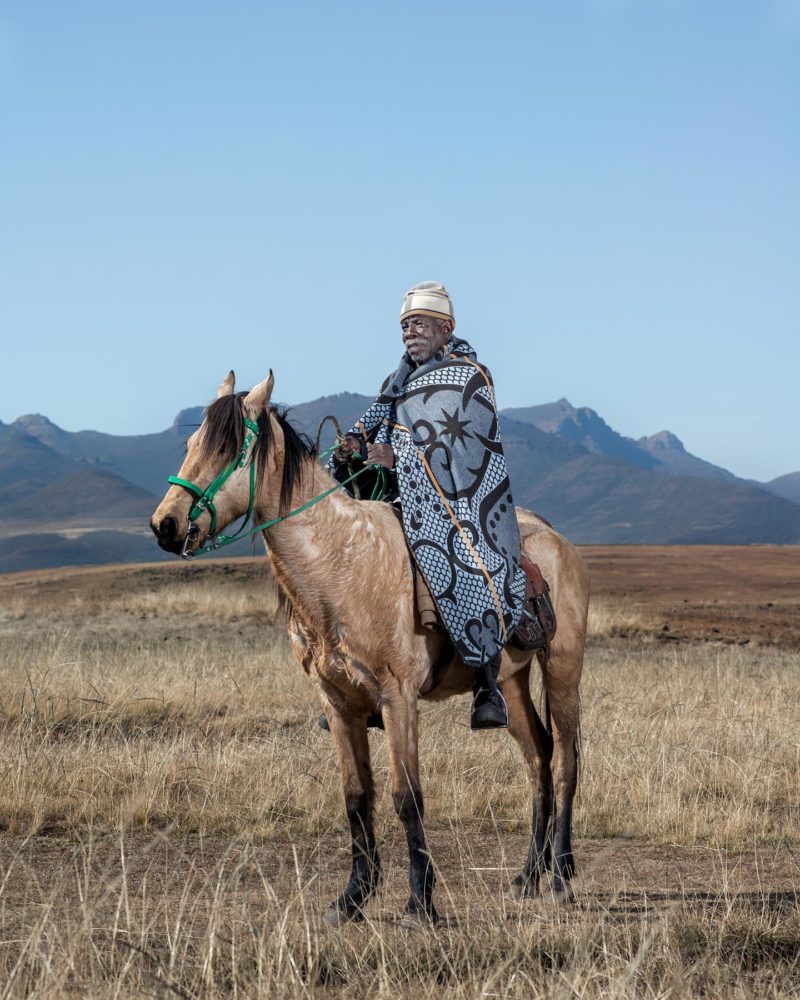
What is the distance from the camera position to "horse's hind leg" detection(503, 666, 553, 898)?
656 centimetres

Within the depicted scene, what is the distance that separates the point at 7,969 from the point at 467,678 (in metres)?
2.51

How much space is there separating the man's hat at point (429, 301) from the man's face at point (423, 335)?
0.11ft

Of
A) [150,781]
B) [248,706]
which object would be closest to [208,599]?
[248,706]

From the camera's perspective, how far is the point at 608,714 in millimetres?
10219

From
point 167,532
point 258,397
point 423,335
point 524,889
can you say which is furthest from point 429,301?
point 524,889

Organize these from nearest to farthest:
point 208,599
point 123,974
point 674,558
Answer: point 123,974
point 208,599
point 674,558

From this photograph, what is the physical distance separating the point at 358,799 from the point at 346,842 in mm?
1516

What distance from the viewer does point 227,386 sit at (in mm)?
5434

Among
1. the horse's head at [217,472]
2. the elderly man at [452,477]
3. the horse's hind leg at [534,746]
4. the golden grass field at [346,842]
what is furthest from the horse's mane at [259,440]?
the horse's hind leg at [534,746]

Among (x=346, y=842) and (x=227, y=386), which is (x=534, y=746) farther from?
(x=227, y=386)

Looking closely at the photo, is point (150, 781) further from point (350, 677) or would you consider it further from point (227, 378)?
point (227, 378)

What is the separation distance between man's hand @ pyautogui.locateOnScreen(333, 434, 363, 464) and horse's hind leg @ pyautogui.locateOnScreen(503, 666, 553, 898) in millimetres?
1572

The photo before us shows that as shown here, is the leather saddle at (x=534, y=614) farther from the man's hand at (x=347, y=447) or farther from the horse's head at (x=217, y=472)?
the horse's head at (x=217, y=472)

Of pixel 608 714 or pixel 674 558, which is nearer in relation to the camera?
pixel 608 714
